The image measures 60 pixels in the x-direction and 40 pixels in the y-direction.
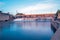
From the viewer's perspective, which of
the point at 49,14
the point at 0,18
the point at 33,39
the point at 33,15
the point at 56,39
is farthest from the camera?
the point at 33,15

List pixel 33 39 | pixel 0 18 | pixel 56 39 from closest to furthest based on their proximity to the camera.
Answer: pixel 56 39 < pixel 33 39 < pixel 0 18

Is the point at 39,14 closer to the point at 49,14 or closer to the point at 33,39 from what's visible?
the point at 49,14

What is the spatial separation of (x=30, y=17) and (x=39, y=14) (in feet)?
21.0

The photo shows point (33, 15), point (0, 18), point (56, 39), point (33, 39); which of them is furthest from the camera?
point (33, 15)

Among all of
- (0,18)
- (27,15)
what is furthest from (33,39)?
(27,15)

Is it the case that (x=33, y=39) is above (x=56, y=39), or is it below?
below

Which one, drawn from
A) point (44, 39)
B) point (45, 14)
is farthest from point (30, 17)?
point (44, 39)

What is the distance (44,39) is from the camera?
13.4m

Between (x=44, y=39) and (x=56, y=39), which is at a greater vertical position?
(x=56, y=39)

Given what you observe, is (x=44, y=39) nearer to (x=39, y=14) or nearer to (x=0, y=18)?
(x=0, y=18)

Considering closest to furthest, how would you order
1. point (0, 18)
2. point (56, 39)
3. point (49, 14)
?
point (56, 39), point (0, 18), point (49, 14)

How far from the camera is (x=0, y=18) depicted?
64125 millimetres

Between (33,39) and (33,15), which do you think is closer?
(33,39)

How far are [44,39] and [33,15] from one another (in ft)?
252
